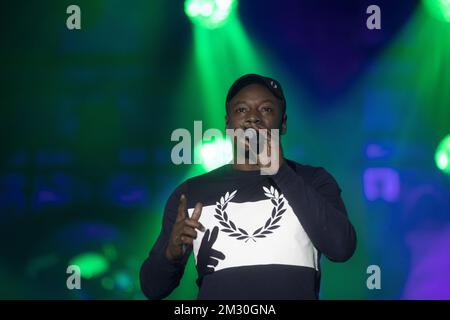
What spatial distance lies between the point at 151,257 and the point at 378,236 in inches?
83.8

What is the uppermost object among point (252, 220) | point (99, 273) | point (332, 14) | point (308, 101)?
point (332, 14)

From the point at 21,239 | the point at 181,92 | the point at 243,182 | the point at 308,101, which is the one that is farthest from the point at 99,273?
the point at 243,182

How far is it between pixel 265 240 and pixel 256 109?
1.61ft

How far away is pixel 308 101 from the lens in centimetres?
376

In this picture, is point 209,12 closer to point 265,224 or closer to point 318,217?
point 265,224

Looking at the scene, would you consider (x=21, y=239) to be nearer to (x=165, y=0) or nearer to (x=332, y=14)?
(x=165, y=0)

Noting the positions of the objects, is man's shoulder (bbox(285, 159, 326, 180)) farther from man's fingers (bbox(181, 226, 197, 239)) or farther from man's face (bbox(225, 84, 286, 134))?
man's fingers (bbox(181, 226, 197, 239))

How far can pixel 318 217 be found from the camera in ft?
5.53

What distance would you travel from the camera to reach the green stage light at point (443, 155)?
3.70 meters

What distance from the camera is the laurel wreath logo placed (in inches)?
70.4

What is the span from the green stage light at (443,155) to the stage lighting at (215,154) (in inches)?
52.0

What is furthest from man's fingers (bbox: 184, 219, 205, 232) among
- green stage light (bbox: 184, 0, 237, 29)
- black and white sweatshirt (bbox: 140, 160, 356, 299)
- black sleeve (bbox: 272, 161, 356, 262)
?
green stage light (bbox: 184, 0, 237, 29)

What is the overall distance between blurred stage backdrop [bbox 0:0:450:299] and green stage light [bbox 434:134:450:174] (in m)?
0.01

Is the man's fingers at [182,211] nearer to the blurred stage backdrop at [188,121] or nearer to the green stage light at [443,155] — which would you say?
the blurred stage backdrop at [188,121]
